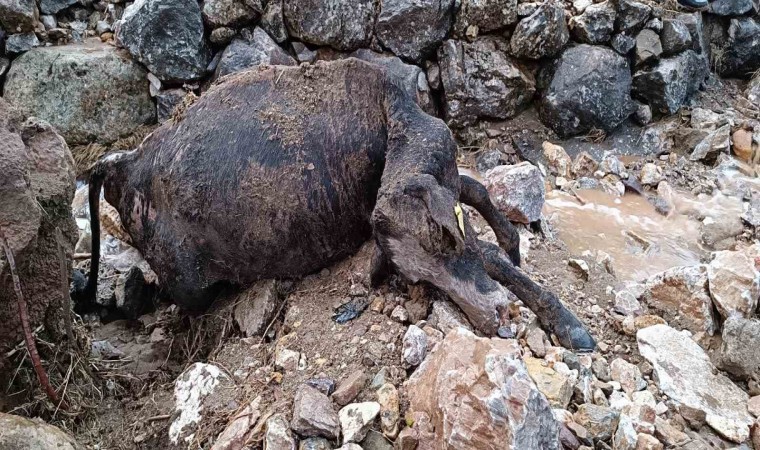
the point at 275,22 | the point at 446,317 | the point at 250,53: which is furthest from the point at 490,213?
the point at 275,22

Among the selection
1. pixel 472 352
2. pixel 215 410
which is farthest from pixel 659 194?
pixel 215 410

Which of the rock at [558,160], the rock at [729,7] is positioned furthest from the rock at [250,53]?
the rock at [729,7]

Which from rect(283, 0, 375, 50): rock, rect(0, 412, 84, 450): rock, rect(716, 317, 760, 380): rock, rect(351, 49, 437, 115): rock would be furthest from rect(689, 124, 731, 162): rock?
rect(0, 412, 84, 450): rock

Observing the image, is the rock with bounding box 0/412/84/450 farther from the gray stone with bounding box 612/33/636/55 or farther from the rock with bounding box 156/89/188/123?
the gray stone with bounding box 612/33/636/55

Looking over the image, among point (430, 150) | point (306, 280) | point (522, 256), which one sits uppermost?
point (430, 150)

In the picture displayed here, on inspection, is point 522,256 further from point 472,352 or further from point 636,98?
point 636,98

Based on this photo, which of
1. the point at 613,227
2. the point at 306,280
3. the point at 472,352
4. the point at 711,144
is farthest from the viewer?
the point at 711,144

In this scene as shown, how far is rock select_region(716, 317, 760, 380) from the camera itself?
288cm

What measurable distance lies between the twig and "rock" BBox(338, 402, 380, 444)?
1177 millimetres

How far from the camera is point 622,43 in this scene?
20.4 ft

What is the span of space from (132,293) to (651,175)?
4490 millimetres

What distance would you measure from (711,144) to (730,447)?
426cm

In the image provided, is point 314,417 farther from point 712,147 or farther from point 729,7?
point 729,7

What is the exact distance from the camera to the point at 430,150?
2.85m
